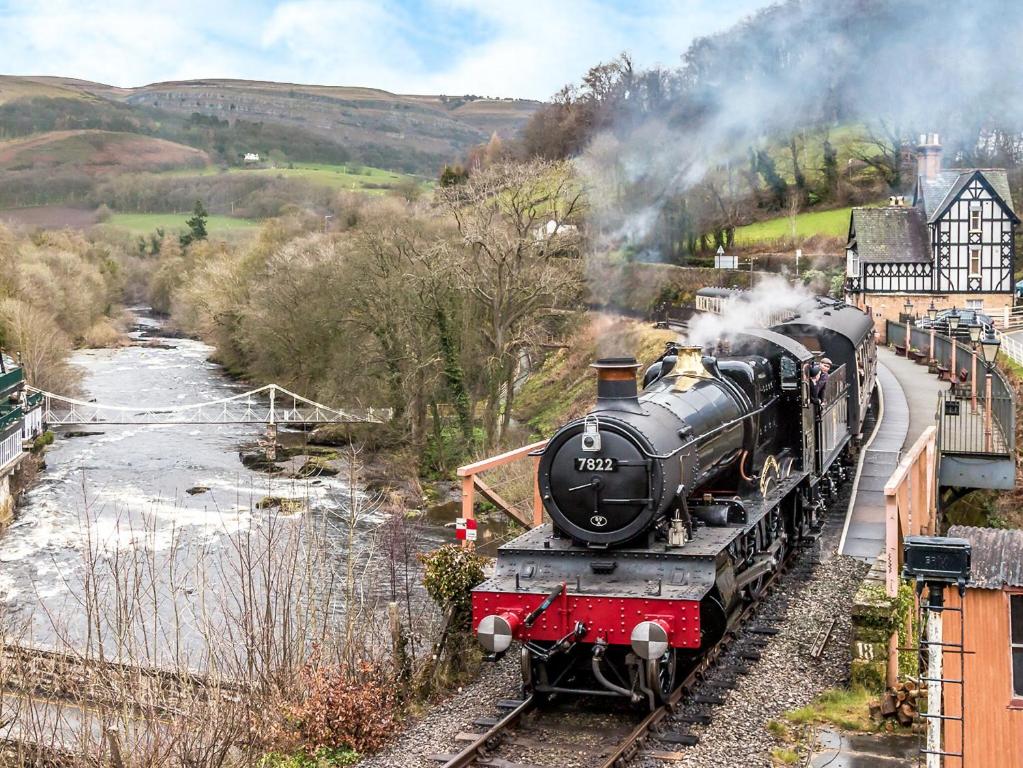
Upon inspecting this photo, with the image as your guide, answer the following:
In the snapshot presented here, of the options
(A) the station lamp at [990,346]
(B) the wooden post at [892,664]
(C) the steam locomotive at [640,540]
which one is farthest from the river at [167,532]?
(A) the station lamp at [990,346]

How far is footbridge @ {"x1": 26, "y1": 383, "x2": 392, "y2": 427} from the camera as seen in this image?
41219 mm

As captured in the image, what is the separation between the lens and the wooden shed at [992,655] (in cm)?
796

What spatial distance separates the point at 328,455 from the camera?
131ft

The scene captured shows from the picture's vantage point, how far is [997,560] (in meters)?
8.04

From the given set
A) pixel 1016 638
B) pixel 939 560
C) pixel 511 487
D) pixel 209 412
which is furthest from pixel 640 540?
pixel 209 412

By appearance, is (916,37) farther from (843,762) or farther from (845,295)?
(843,762)

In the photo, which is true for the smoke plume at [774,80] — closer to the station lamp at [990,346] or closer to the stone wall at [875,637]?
the station lamp at [990,346]

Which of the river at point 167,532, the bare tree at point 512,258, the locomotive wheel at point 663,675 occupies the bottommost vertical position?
the river at point 167,532

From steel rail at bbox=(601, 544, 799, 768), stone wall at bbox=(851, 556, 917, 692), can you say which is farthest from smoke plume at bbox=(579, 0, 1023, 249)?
stone wall at bbox=(851, 556, 917, 692)

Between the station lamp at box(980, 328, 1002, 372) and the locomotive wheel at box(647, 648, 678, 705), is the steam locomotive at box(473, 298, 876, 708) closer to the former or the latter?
the locomotive wheel at box(647, 648, 678, 705)

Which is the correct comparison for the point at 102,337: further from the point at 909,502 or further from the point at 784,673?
the point at 784,673

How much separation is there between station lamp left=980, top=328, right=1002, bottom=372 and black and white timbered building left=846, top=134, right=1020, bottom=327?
2218 centimetres

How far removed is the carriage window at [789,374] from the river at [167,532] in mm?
6742

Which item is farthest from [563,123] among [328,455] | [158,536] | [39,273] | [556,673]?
[556,673]
